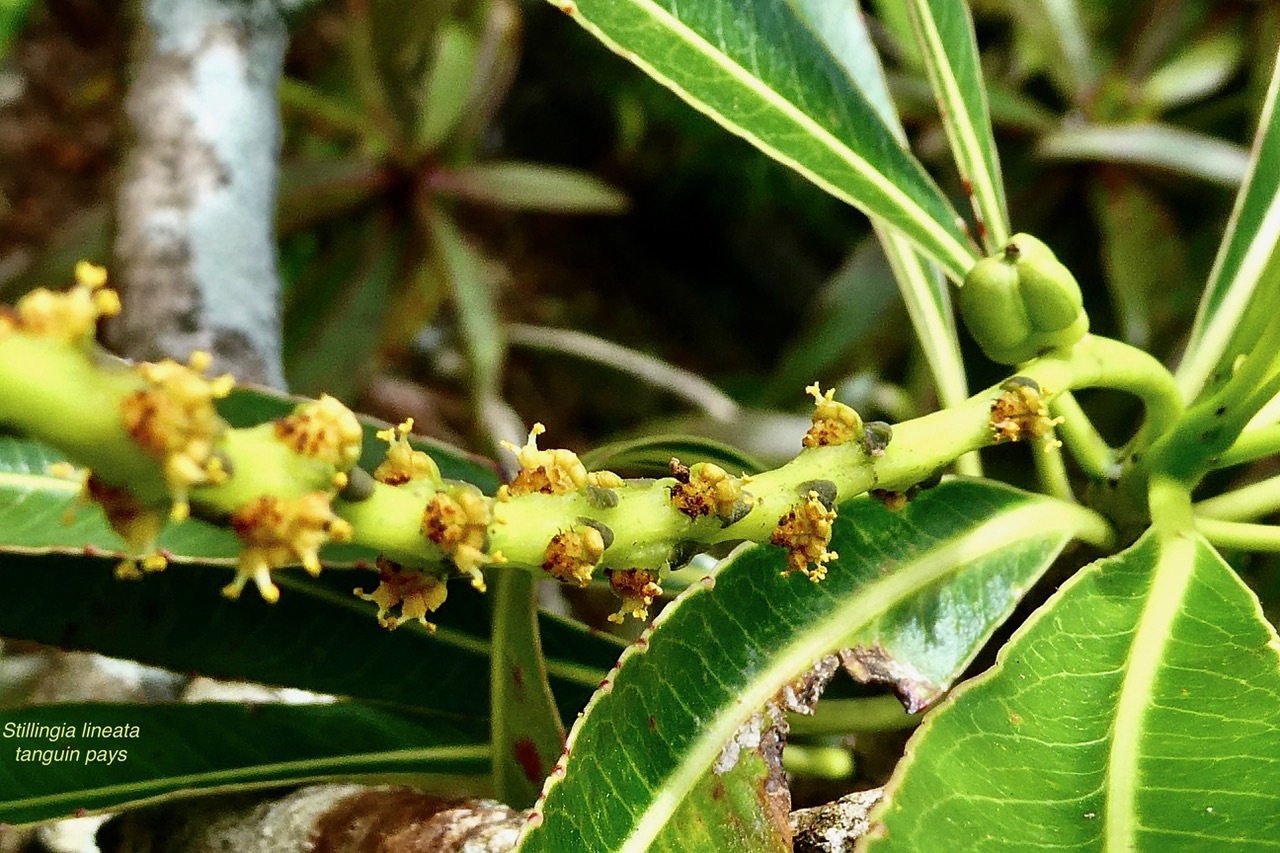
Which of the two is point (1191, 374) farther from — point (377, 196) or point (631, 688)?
point (377, 196)

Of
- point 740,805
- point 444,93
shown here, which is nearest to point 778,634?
point 740,805

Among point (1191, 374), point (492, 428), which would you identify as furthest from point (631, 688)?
point (492, 428)

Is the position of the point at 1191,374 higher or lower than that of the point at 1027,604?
higher

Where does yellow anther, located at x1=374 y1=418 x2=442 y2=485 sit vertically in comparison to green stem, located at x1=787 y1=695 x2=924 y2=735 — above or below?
below

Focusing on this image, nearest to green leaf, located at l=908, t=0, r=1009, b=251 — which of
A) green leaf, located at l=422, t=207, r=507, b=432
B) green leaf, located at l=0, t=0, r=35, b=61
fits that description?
green leaf, located at l=422, t=207, r=507, b=432

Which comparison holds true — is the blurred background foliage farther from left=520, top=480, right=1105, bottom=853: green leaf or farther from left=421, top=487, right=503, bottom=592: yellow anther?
left=421, top=487, right=503, bottom=592: yellow anther

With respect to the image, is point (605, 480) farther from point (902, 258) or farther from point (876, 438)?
point (902, 258)
